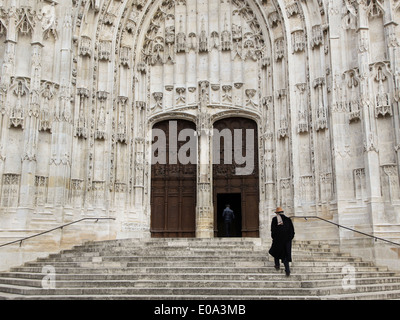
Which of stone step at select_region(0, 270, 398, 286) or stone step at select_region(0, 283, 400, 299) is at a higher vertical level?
stone step at select_region(0, 270, 398, 286)

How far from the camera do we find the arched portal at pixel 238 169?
55.7ft

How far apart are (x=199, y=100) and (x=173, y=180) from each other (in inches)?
131

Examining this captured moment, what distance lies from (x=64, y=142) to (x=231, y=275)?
7.81 m

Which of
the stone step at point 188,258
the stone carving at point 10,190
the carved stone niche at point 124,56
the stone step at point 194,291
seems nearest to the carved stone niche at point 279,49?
the carved stone niche at point 124,56

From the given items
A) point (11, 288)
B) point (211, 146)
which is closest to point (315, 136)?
point (211, 146)

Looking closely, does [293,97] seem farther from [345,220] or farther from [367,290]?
[367,290]

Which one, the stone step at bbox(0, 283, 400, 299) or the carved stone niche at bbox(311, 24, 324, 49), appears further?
the carved stone niche at bbox(311, 24, 324, 49)

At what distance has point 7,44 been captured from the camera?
1423 cm

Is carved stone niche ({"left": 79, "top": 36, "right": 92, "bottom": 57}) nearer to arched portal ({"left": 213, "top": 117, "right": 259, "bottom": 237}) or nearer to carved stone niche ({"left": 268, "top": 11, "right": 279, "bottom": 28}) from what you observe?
arched portal ({"left": 213, "top": 117, "right": 259, "bottom": 237})

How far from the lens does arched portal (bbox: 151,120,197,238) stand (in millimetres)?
17109

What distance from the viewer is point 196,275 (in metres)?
9.77

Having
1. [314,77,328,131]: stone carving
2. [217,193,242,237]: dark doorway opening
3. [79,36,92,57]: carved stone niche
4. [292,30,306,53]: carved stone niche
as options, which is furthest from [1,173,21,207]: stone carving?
[292,30,306,53]: carved stone niche

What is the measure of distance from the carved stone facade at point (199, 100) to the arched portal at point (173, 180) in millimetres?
409

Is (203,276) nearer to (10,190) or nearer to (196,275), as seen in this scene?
(196,275)
